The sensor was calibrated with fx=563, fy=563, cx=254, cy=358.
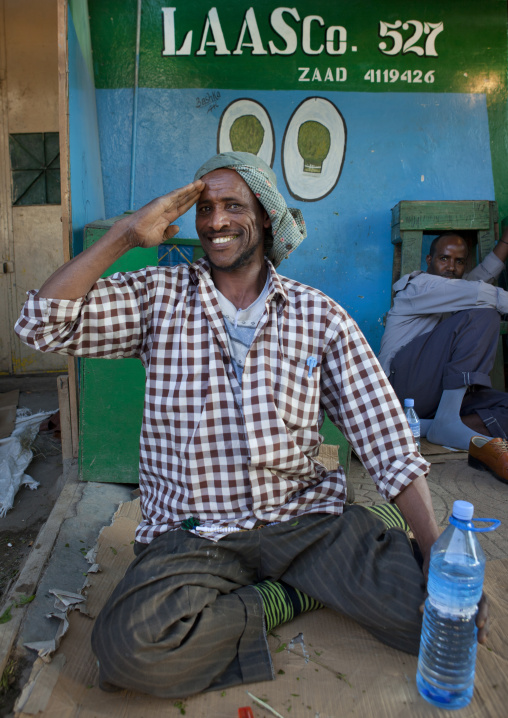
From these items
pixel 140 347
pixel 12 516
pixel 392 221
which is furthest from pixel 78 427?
pixel 392 221

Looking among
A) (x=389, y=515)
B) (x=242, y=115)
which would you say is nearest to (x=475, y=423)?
(x=389, y=515)

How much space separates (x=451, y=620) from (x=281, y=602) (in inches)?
20.7

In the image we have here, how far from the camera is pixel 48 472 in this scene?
3.57 metres

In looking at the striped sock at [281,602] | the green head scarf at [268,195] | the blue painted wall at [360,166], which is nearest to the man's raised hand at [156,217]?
the green head scarf at [268,195]

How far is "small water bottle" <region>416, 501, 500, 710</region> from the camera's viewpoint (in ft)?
4.68

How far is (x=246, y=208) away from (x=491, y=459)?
2167mm

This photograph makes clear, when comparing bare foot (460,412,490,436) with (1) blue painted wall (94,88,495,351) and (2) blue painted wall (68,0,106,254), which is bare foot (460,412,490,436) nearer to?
(1) blue painted wall (94,88,495,351)

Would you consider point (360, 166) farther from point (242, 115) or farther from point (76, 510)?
point (76, 510)

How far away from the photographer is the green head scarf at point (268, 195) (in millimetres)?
1854

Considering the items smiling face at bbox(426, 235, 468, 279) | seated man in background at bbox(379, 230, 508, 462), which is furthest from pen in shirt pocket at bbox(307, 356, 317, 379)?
smiling face at bbox(426, 235, 468, 279)

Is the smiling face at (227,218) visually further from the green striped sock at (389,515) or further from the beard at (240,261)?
the green striped sock at (389,515)

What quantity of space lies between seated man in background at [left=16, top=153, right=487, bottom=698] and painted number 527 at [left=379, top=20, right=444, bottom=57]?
10.5 feet

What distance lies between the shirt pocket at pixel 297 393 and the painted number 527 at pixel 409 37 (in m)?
3.64

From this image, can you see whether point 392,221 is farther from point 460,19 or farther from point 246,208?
point 246,208
